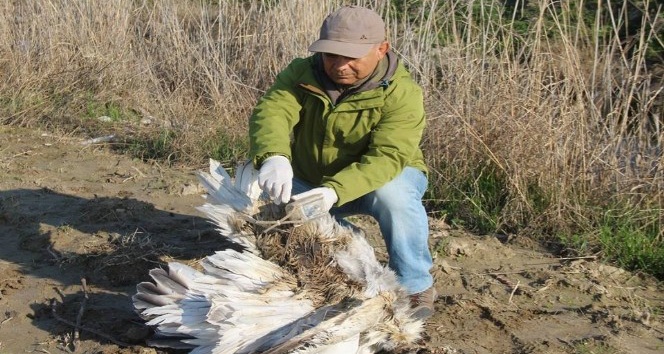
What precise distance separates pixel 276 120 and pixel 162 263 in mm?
987

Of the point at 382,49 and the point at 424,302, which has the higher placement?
the point at 382,49

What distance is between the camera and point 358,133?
Answer: 3.62m

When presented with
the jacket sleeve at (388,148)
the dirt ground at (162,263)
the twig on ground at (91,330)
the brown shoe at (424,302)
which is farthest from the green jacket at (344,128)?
the twig on ground at (91,330)

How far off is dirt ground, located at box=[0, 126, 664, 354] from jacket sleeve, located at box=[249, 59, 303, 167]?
868 millimetres

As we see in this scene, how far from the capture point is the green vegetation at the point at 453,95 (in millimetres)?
4742

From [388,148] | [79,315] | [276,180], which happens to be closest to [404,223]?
[388,148]

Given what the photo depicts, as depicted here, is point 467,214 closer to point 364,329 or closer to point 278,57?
point 364,329

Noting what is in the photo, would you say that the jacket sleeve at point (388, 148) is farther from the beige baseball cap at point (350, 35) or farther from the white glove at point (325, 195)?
the beige baseball cap at point (350, 35)

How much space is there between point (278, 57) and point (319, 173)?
10.6 ft

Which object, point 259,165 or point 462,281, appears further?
point 462,281

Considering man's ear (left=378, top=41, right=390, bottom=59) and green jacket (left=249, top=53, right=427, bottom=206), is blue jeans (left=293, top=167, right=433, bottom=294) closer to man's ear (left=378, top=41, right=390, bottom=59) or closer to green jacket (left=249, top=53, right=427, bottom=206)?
green jacket (left=249, top=53, right=427, bottom=206)

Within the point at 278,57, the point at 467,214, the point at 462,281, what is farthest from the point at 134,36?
the point at 462,281

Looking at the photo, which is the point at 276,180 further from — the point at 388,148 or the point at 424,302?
the point at 424,302

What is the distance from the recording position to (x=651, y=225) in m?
4.57
